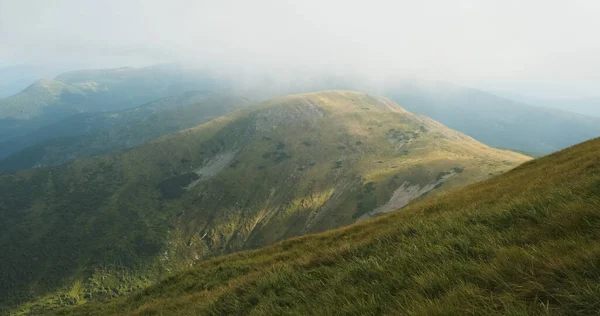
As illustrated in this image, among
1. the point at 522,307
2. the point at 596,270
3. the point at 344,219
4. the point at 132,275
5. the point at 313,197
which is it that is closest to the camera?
the point at 522,307

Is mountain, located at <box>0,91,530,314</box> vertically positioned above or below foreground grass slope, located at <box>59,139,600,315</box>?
below

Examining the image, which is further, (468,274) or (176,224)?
(176,224)

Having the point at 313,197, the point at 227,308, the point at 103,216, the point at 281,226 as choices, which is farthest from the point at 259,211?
the point at 227,308

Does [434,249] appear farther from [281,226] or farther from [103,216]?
[103,216]

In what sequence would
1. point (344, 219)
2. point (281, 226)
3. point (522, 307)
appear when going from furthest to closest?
1. point (281, 226)
2. point (344, 219)
3. point (522, 307)

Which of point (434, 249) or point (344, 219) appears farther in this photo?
point (344, 219)

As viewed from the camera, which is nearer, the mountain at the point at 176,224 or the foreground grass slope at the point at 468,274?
the foreground grass slope at the point at 468,274

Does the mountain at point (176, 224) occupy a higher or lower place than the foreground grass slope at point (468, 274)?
lower

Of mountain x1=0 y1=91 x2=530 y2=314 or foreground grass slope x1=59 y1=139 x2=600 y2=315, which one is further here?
mountain x1=0 y1=91 x2=530 y2=314

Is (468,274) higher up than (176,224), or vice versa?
(468,274)

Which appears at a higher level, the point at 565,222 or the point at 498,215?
the point at 565,222

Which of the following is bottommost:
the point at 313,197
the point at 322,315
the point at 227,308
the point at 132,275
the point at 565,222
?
the point at 132,275
